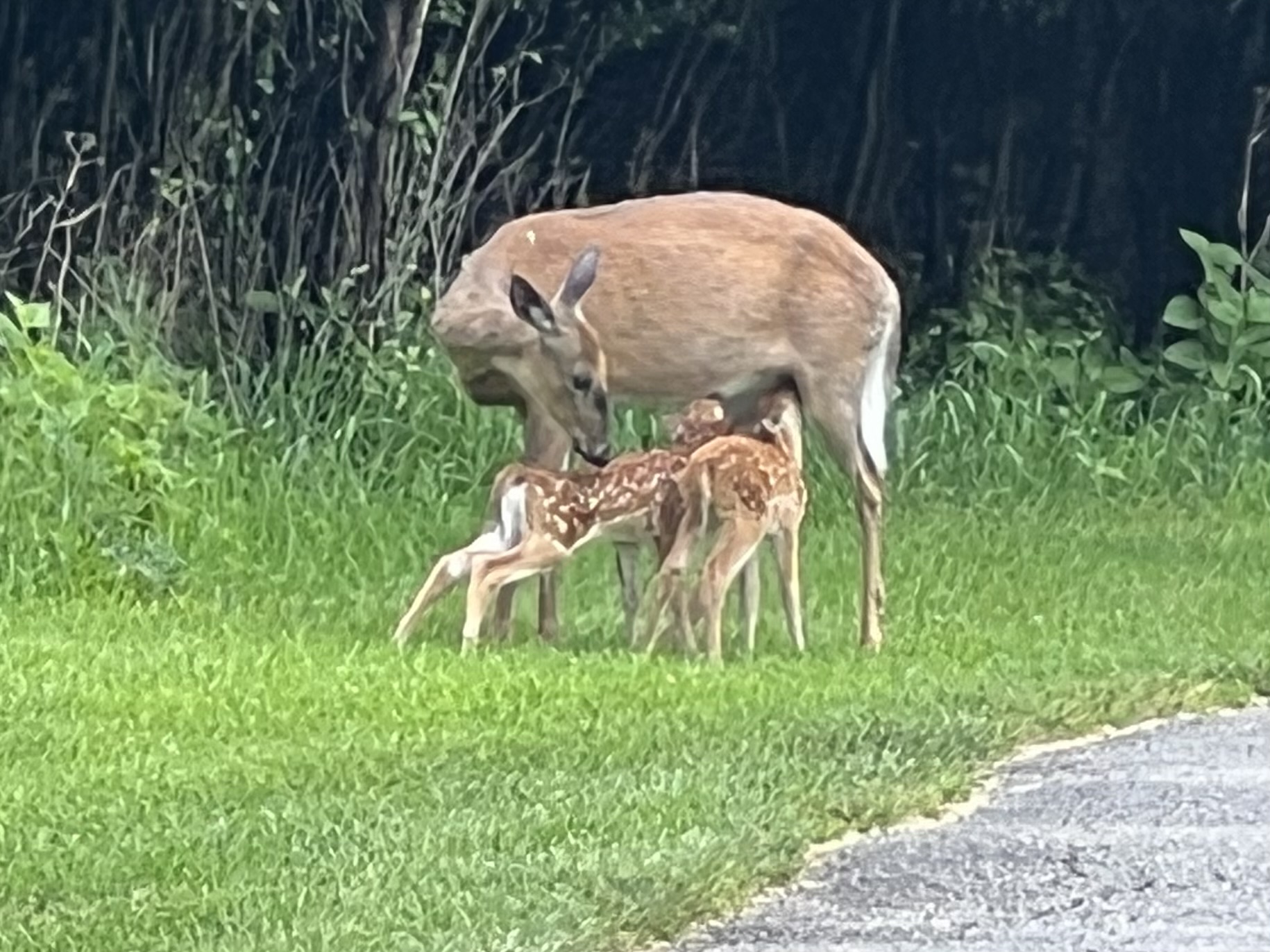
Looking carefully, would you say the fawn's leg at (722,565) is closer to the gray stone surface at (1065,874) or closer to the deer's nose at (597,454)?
the deer's nose at (597,454)

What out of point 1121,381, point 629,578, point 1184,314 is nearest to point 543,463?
point 629,578

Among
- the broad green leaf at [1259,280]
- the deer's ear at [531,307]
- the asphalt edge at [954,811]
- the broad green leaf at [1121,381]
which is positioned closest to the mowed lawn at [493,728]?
the asphalt edge at [954,811]

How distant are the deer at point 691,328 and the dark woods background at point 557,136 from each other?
3.67 m

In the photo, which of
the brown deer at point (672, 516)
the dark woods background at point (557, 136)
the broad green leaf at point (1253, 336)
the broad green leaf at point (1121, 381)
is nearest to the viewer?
the brown deer at point (672, 516)

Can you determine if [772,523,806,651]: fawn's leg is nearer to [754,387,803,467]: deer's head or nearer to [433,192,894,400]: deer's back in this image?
[754,387,803,467]: deer's head

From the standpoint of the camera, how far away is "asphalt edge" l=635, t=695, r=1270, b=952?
6270 mm

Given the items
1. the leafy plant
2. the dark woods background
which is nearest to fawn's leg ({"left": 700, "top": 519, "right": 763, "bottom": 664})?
the dark woods background

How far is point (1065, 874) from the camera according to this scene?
6.62 meters

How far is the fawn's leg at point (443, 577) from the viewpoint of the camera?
9.54 metres

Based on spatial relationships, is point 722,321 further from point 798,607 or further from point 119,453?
point 119,453

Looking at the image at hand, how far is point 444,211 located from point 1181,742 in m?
7.33

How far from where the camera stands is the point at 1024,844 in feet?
22.6

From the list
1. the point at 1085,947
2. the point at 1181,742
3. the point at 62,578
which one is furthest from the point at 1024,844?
the point at 62,578

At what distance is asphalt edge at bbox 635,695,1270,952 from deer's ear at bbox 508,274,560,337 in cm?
248
